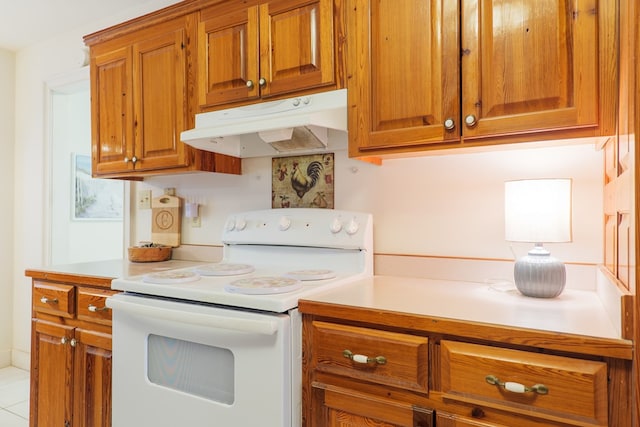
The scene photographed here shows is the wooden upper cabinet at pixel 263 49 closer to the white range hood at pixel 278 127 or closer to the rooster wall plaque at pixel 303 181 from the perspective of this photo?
the white range hood at pixel 278 127

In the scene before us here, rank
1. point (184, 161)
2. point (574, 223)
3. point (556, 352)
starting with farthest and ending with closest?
point (184, 161) → point (574, 223) → point (556, 352)

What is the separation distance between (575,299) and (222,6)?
1761 mm

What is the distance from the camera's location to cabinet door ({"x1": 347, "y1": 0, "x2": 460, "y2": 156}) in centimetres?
128

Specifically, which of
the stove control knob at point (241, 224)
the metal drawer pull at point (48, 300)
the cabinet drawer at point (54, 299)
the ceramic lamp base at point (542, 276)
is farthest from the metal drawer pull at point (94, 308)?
the ceramic lamp base at point (542, 276)

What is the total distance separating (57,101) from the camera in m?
3.06

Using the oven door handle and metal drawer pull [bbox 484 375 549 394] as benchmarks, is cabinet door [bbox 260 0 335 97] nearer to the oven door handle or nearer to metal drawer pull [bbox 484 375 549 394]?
the oven door handle

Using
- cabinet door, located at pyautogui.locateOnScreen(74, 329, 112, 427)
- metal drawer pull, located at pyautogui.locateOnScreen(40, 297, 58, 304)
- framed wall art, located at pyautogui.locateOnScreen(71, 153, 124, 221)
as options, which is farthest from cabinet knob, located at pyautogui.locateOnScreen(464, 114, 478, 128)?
framed wall art, located at pyautogui.locateOnScreen(71, 153, 124, 221)

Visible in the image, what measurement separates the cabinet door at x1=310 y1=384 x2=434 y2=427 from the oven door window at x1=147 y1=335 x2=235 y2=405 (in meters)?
0.29

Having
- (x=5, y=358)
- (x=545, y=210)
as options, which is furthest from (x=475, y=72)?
(x=5, y=358)

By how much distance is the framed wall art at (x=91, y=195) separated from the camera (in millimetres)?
3711

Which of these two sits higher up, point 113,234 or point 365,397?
point 113,234

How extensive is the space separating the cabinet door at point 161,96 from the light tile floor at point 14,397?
173 cm

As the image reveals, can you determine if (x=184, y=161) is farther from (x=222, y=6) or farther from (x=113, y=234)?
(x=113, y=234)

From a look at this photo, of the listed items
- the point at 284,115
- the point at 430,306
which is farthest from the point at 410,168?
the point at 430,306
